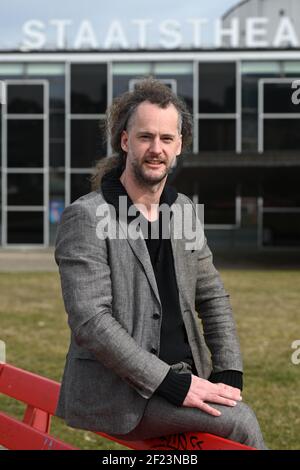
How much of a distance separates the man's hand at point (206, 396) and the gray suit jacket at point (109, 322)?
0.11m

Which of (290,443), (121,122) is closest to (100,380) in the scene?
(121,122)

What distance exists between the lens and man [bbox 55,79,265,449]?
93.9 inches

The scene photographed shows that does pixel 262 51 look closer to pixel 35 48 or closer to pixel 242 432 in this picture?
pixel 35 48

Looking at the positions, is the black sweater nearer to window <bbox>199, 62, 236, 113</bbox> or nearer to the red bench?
the red bench

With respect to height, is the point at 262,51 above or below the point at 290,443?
above

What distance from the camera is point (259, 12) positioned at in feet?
118

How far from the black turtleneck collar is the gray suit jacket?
4 centimetres

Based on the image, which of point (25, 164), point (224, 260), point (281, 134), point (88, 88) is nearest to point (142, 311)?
point (224, 260)

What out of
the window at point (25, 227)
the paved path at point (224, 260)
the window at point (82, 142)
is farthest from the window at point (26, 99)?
the paved path at point (224, 260)

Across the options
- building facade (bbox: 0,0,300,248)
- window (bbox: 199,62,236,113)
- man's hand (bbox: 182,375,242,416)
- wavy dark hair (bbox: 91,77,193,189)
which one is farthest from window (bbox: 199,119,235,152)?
man's hand (bbox: 182,375,242,416)

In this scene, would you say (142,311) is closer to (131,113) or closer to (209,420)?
(209,420)

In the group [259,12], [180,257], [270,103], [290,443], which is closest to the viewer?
[180,257]

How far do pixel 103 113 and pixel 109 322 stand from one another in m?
26.3
